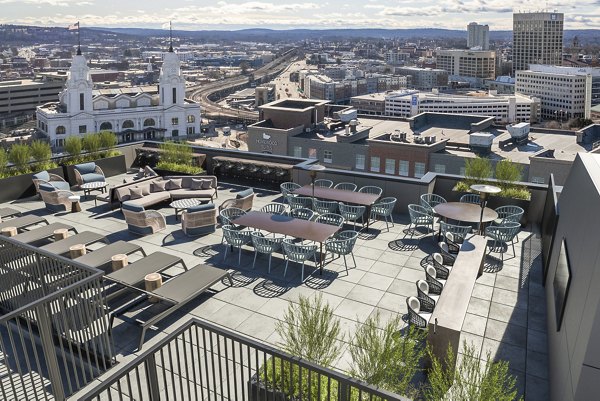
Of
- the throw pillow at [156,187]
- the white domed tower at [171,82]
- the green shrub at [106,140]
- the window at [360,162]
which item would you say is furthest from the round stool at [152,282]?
the white domed tower at [171,82]

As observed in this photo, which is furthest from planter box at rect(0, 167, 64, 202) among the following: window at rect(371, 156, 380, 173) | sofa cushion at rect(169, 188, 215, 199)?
window at rect(371, 156, 380, 173)

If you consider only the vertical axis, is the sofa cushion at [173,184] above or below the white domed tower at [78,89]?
below

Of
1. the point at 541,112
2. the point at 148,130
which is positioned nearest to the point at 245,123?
the point at 148,130

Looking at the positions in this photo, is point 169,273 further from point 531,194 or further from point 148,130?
point 148,130

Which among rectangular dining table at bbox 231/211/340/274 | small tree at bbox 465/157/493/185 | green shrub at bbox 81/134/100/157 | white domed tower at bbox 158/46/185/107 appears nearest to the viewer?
rectangular dining table at bbox 231/211/340/274

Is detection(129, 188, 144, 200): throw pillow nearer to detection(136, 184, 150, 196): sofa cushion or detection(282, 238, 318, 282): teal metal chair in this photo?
detection(136, 184, 150, 196): sofa cushion

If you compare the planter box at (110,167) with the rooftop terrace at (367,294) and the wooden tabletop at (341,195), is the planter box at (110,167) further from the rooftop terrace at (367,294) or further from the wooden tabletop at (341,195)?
the wooden tabletop at (341,195)

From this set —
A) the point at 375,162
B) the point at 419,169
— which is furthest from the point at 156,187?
the point at 375,162
